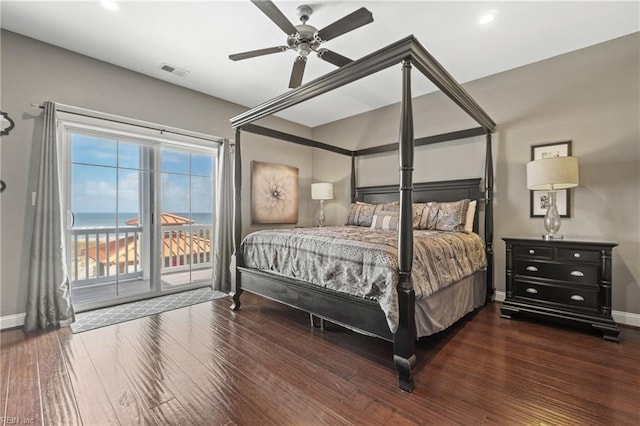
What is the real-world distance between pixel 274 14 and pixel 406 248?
193cm

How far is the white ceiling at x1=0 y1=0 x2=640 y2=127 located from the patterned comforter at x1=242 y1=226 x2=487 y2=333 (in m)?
2.01

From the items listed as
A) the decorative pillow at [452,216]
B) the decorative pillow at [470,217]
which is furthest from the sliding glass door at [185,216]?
the decorative pillow at [470,217]

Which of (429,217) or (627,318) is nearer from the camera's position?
(627,318)

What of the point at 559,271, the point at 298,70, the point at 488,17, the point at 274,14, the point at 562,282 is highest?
the point at 488,17

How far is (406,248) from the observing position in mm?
1833

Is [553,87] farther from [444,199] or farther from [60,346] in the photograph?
[60,346]

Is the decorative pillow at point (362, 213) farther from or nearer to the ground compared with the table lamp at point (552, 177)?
nearer to the ground

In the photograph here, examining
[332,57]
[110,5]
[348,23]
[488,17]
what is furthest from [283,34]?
[488,17]

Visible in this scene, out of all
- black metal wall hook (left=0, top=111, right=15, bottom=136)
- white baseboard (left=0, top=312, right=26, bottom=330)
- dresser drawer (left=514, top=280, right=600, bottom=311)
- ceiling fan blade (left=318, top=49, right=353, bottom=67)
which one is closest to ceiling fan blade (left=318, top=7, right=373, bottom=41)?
ceiling fan blade (left=318, top=49, right=353, bottom=67)

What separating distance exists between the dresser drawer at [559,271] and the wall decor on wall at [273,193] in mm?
3582

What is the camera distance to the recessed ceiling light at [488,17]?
2.39 m

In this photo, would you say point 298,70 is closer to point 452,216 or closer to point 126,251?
point 452,216

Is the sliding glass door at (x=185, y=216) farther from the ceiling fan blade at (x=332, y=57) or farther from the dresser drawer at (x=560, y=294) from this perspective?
the dresser drawer at (x=560, y=294)

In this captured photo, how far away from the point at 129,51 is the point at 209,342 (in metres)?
3.16
